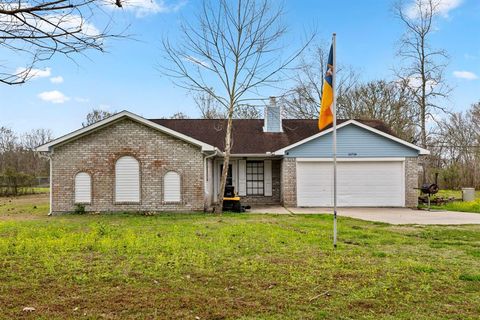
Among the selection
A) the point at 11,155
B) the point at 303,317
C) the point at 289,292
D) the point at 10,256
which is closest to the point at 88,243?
the point at 10,256

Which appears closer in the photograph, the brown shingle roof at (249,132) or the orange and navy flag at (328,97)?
the orange and navy flag at (328,97)

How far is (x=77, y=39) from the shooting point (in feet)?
14.1

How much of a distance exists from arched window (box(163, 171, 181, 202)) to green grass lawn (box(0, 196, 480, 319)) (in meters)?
5.13

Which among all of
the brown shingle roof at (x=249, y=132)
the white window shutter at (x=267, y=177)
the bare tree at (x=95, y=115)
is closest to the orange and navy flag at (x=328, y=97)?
the brown shingle roof at (x=249, y=132)

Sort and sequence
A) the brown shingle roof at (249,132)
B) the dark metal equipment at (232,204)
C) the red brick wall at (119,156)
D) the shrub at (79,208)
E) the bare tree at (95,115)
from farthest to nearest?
the bare tree at (95,115), the brown shingle roof at (249,132), the dark metal equipment at (232,204), the red brick wall at (119,156), the shrub at (79,208)

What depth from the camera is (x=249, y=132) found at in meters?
22.0

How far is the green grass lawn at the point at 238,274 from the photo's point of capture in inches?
179

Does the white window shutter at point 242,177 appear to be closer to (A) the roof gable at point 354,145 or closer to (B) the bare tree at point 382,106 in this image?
(A) the roof gable at point 354,145

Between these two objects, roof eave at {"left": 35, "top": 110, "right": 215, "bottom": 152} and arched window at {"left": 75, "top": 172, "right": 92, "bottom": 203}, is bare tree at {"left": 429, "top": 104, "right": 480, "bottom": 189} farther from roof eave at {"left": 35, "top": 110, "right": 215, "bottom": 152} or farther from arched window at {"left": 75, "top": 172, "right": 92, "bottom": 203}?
arched window at {"left": 75, "top": 172, "right": 92, "bottom": 203}

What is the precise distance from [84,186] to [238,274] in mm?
11556

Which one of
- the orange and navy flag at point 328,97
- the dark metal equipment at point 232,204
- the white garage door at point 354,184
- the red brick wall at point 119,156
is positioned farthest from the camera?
the white garage door at point 354,184

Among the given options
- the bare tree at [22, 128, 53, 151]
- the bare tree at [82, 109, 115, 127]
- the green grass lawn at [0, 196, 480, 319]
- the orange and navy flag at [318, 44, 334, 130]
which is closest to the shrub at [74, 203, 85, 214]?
the green grass lawn at [0, 196, 480, 319]

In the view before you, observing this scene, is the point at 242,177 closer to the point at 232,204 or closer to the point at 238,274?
the point at 232,204

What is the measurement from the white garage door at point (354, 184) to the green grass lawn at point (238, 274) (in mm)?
7715
